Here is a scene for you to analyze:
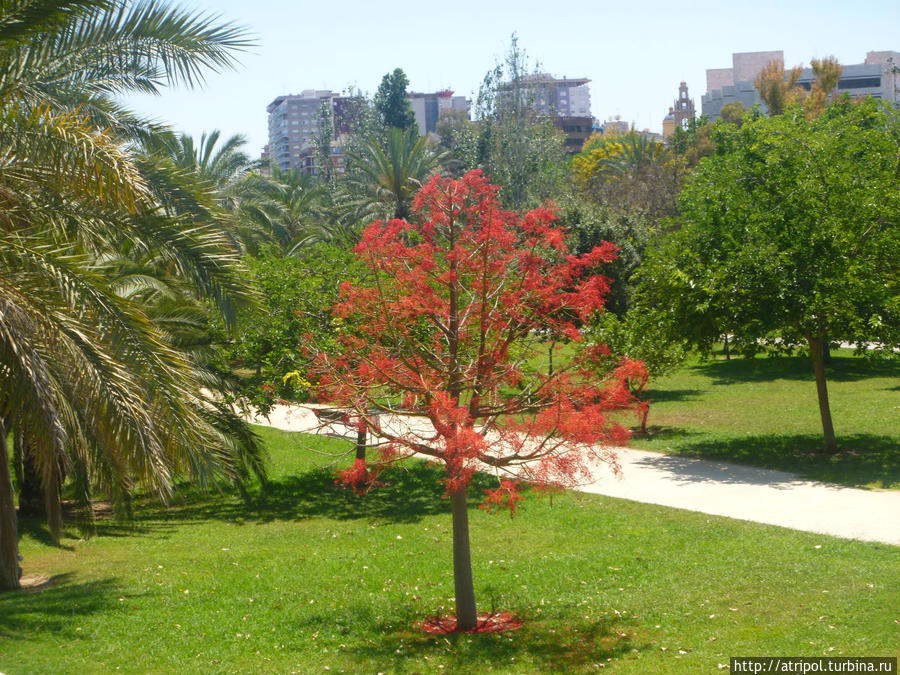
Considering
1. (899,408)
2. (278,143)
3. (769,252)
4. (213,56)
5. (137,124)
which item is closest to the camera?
(213,56)

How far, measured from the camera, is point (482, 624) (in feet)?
25.6

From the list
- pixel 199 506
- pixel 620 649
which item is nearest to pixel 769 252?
pixel 620 649

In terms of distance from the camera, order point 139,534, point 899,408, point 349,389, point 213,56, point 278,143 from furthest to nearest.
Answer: point 278,143
point 899,408
point 139,534
point 213,56
point 349,389

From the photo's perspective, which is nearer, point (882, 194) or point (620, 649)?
point (620, 649)

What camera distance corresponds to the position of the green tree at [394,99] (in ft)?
216

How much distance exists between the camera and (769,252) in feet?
46.0

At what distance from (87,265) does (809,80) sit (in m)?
96.3

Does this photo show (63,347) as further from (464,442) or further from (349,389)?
(464,442)

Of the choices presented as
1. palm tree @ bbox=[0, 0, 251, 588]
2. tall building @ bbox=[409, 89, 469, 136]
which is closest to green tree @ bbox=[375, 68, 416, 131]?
palm tree @ bbox=[0, 0, 251, 588]

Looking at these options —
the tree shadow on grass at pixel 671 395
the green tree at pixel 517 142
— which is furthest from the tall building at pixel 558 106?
the tree shadow on grass at pixel 671 395

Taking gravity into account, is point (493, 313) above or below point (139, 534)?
above

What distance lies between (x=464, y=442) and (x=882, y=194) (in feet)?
35.4

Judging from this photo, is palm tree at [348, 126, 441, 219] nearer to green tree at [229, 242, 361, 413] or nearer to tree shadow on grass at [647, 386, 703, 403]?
tree shadow on grass at [647, 386, 703, 403]

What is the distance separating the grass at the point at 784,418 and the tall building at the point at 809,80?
49948mm
